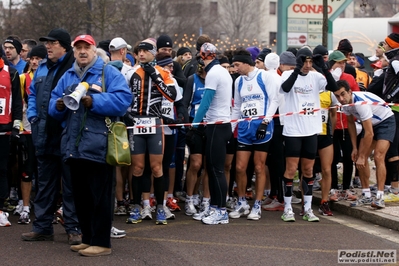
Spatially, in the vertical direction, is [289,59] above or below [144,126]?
above

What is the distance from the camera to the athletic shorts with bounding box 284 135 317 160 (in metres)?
10.1

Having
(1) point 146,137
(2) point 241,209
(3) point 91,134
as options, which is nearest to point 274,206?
(2) point 241,209

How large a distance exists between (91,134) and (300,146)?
139 inches

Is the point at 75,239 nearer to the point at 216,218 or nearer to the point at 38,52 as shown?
the point at 216,218

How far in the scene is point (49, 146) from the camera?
8312 mm

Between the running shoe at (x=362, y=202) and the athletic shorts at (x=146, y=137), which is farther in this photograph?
the running shoe at (x=362, y=202)

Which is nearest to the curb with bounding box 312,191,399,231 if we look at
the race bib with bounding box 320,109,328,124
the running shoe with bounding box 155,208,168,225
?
the race bib with bounding box 320,109,328,124

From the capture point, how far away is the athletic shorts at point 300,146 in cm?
1008

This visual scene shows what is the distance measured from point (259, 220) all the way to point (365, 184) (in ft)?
Answer: 5.93

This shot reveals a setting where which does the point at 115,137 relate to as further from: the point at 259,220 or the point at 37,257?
the point at 259,220

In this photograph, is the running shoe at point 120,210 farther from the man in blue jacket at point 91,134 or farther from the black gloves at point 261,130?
the man in blue jacket at point 91,134

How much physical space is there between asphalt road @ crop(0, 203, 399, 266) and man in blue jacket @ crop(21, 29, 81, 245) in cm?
24

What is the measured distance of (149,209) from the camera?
10.1m

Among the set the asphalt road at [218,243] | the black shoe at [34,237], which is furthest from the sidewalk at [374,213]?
the black shoe at [34,237]
